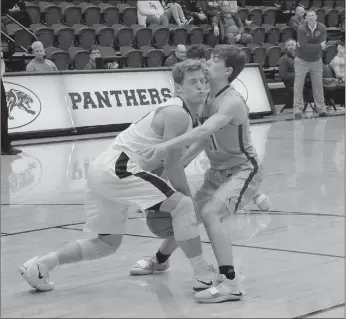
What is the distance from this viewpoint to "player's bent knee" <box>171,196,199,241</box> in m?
4.46

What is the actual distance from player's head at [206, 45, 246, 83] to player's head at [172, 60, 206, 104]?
0.68ft

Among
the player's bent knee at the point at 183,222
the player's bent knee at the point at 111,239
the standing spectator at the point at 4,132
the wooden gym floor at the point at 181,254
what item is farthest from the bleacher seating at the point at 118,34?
the player's bent knee at the point at 183,222

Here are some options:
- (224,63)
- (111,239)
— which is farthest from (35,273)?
(224,63)

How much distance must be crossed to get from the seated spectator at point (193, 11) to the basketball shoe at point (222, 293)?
56.5 ft

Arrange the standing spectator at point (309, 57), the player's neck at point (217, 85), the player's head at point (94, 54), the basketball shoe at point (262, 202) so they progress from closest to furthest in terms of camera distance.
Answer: the player's neck at point (217, 85), the basketball shoe at point (262, 202), the player's head at point (94, 54), the standing spectator at point (309, 57)

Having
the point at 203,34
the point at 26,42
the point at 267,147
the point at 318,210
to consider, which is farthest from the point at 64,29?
the point at 318,210

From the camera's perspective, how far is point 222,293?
441cm

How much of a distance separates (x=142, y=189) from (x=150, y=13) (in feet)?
51.1

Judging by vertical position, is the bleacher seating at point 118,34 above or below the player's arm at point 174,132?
below

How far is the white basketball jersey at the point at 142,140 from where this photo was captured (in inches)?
182

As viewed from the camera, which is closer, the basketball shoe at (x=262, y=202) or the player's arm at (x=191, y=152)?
the player's arm at (x=191, y=152)

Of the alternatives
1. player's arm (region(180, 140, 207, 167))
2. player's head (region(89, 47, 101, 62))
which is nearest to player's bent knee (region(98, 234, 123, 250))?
player's arm (region(180, 140, 207, 167))

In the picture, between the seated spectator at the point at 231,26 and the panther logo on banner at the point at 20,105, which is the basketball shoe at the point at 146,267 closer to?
the panther logo on banner at the point at 20,105

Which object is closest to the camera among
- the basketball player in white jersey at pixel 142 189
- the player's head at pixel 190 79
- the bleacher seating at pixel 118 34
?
the basketball player in white jersey at pixel 142 189
